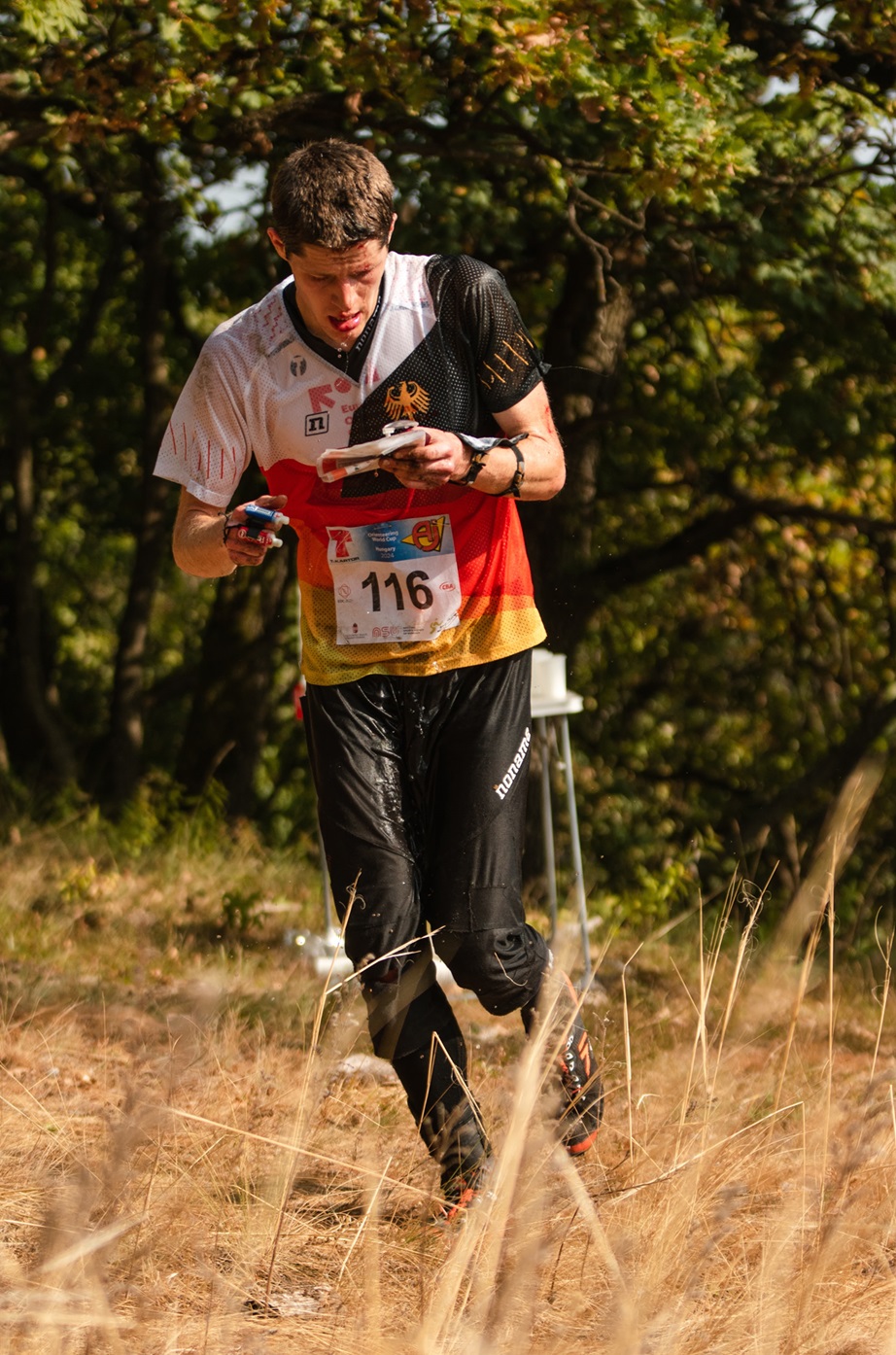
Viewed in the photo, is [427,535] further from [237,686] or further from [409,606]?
[237,686]

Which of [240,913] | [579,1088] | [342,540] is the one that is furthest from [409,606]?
[240,913]

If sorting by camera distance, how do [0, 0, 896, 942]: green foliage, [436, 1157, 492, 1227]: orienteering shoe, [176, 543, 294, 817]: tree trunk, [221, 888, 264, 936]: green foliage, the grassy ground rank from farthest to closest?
[176, 543, 294, 817]: tree trunk, [221, 888, 264, 936]: green foliage, [0, 0, 896, 942]: green foliage, [436, 1157, 492, 1227]: orienteering shoe, the grassy ground

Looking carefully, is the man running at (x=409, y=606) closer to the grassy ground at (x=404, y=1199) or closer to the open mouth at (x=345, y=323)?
the open mouth at (x=345, y=323)

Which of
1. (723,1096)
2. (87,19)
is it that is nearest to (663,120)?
(87,19)

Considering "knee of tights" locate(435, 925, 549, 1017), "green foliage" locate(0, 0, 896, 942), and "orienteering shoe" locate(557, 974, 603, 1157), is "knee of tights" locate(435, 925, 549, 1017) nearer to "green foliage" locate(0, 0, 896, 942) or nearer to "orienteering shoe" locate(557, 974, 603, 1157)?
"orienteering shoe" locate(557, 974, 603, 1157)

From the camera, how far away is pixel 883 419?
8133mm

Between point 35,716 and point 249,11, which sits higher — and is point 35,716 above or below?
below

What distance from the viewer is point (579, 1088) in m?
3.03

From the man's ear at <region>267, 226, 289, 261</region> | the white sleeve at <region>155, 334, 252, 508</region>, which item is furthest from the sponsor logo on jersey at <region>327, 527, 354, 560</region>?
the man's ear at <region>267, 226, 289, 261</region>

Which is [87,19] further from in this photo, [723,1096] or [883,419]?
[883,419]

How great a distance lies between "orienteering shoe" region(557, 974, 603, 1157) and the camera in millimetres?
2963

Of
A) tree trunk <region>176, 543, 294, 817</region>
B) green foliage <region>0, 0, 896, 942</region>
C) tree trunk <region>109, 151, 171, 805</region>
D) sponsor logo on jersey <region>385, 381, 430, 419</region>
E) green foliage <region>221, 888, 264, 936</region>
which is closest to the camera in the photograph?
sponsor logo on jersey <region>385, 381, 430, 419</region>

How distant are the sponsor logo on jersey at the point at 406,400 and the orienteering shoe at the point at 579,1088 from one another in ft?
4.00

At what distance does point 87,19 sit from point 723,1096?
13.4 ft
